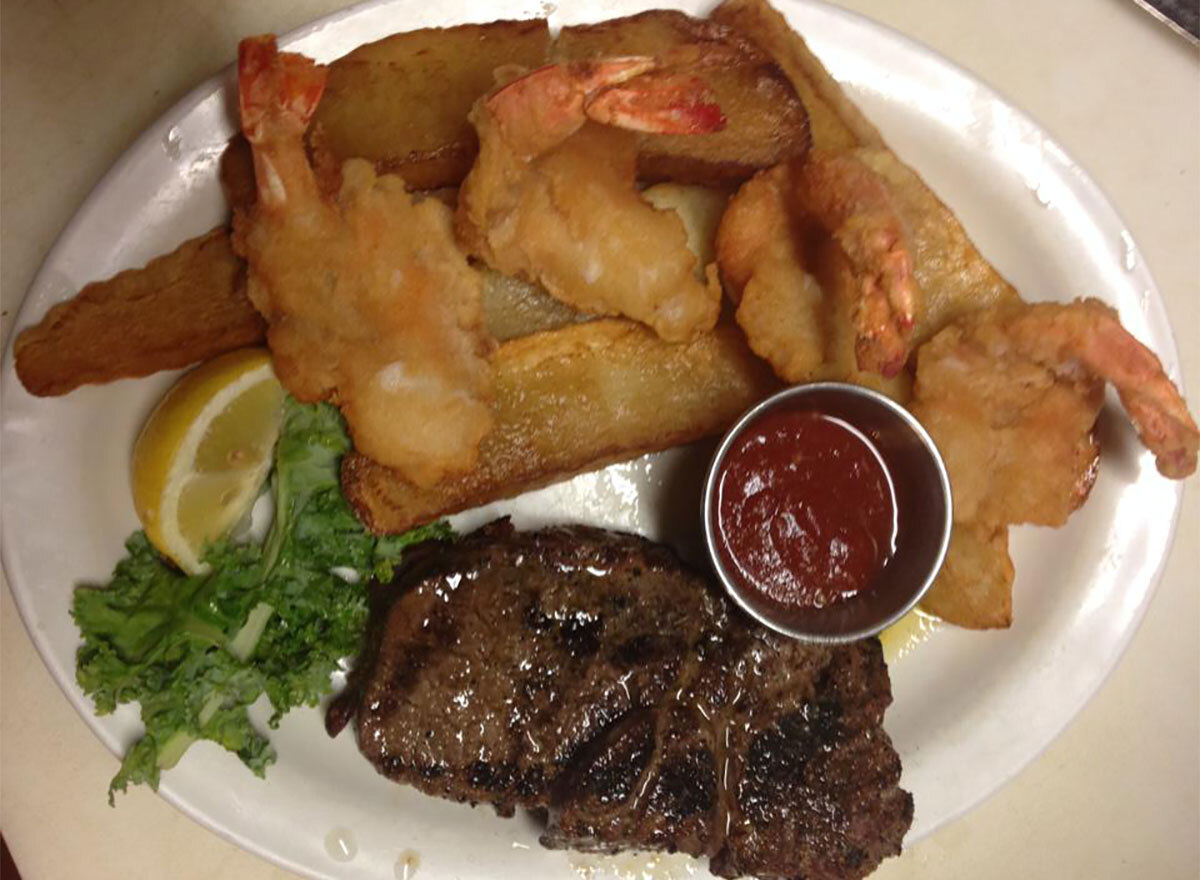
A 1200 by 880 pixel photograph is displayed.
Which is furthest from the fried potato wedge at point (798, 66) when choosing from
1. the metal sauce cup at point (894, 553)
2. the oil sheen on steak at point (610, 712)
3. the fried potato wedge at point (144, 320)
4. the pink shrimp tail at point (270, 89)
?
the oil sheen on steak at point (610, 712)

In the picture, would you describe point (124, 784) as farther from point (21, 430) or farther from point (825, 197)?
point (825, 197)

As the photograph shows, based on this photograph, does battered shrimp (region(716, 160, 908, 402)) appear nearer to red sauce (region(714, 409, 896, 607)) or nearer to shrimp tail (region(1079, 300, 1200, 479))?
red sauce (region(714, 409, 896, 607))

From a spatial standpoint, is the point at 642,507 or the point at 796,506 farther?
the point at 642,507

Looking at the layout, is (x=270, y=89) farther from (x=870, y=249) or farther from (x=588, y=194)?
(x=870, y=249)

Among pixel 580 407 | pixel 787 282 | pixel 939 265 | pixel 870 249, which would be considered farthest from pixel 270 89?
pixel 939 265

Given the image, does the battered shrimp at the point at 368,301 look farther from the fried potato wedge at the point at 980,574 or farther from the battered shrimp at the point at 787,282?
the fried potato wedge at the point at 980,574

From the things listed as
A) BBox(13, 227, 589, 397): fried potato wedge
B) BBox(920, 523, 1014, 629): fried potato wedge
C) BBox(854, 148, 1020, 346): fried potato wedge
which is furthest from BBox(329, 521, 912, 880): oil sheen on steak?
BBox(854, 148, 1020, 346): fried potato wedge

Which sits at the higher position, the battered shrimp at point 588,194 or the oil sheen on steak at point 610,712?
the battered shrimp at point 588,194
